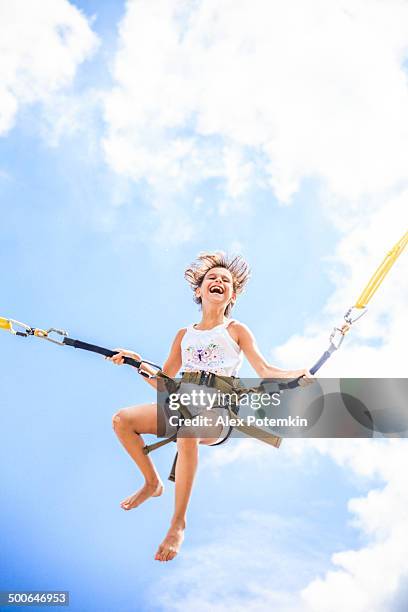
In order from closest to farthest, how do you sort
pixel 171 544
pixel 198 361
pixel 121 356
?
1. pixel 171 544
2. pixel 121 356
3. pixel 198 361

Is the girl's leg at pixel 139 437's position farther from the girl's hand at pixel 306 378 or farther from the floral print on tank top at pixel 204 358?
the girl's hand at pixel 306 378

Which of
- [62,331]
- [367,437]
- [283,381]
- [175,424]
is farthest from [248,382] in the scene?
[62,331]

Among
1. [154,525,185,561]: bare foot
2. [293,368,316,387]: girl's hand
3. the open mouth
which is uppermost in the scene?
the open mouth

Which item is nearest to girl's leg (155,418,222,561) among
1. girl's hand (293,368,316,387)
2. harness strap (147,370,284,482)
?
harness strap (147,370,284,482)

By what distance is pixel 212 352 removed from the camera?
577 centimetres

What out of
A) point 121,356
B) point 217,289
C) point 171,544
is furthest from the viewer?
point 217,289

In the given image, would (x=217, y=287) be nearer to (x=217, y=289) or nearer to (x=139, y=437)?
(x=217, y=289)

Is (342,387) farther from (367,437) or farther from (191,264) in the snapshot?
(191,264)

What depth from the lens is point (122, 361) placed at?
5.34 meters

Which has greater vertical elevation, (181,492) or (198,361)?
(198,361)

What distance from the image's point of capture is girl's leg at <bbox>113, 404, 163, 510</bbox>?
540 centimetres

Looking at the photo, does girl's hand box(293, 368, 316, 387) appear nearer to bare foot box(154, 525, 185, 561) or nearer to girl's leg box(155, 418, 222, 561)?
girl's leg box(155, 418, 222, 561)

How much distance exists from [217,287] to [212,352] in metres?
0.62

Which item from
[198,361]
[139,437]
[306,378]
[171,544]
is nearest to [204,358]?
[198,361]
